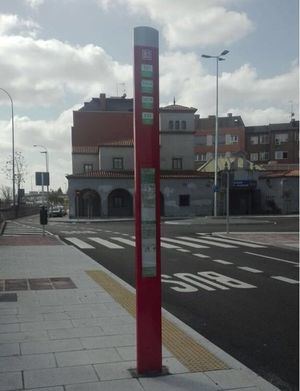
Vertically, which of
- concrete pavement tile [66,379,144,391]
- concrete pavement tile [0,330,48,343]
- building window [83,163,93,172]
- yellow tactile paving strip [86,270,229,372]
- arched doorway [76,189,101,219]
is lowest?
yellow tactile paving strip [86,270,229,372]

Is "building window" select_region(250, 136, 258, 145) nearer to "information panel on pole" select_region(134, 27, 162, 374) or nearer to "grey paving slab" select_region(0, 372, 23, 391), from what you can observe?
"information panel on pole" select_region(134, 27, 162, 374)

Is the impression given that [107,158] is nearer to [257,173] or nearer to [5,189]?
[257,173]

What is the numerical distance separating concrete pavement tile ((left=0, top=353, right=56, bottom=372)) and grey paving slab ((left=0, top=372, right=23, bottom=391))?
0.13 meters

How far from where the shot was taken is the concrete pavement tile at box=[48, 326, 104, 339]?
6.13 metres

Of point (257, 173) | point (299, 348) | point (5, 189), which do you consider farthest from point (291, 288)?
point (5, 189)

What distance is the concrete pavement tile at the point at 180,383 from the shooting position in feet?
14.4

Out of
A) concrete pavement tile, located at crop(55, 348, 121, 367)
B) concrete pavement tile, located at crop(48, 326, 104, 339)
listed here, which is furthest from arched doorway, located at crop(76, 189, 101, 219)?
concrete pavement tile, located at crop(55, 348, 121, 367)

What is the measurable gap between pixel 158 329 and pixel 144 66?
2.42m

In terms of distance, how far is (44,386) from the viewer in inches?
175

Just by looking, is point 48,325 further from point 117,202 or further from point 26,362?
point 117,202

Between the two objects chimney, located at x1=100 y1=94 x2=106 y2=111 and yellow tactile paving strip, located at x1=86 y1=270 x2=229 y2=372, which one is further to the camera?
chimney, located at x1=100 y1=94 x2=106 y2=111

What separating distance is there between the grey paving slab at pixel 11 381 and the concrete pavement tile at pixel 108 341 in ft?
3.50

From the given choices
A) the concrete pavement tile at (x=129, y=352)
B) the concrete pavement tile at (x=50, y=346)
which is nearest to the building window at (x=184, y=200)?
the concrete pavement tile at (x=50, y=346)

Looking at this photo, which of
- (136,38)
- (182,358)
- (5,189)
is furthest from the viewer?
(5,189)
